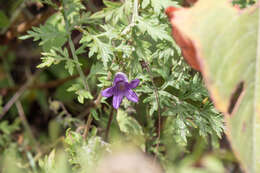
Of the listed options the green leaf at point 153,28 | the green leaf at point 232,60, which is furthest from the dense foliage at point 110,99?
the green leaf at point 232,60

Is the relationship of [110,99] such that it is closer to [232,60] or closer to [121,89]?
[121,89]

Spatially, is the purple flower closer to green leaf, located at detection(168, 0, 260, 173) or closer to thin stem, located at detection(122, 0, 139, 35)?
thin stem, located at detection(122, 0, 139, 35)

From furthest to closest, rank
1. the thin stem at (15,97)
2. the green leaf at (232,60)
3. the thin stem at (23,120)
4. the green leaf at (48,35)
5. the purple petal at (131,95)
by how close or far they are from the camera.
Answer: the thin stem at (15,97) → the thin stem at (23,120) → the green leaf at (48,35) → the purple petal at (131,95) → the green leaf at (232,60)

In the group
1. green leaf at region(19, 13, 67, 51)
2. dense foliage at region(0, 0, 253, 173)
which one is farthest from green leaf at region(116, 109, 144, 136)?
green leaf at region(19, 13, 67, 51)

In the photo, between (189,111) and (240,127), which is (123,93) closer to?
(189,111)

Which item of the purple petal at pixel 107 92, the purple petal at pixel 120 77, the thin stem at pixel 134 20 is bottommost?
the purple petal at pixel 107 92

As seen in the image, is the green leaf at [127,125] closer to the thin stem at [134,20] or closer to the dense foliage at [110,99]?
the dense foliage at [110,99]
